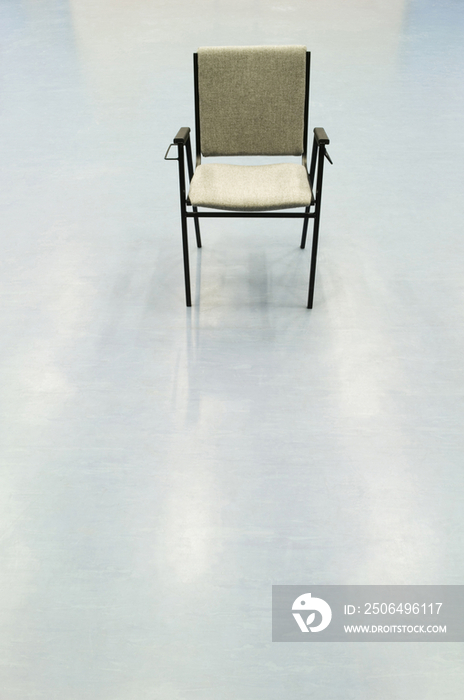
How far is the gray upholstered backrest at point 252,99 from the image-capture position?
106 inches

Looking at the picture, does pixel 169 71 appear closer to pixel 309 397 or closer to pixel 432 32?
pixel 432 32

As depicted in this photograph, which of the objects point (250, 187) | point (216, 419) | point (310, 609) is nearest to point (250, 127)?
point (250, 187)

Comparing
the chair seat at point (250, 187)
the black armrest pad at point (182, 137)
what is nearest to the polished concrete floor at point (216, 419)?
the chair seat at point (250, 187)

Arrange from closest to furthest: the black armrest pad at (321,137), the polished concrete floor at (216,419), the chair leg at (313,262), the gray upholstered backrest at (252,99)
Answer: the polished concrete floor at (216,419) → the black armrest pad at (321,137) → the chair leg at (313,262) → the gray upholstered backrest at (252,99)

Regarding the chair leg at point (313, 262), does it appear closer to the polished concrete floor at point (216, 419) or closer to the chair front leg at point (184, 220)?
the polished concrete floor at point (216, 419)

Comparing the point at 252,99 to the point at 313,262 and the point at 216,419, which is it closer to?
the point at 313,262

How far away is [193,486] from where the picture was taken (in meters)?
2.00

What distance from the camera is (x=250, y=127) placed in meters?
2.82

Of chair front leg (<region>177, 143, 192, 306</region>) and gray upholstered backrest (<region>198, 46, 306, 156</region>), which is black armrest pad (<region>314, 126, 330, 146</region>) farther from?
chair front leg (<region>177, 143, 192, 306</region>)
